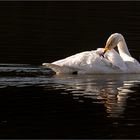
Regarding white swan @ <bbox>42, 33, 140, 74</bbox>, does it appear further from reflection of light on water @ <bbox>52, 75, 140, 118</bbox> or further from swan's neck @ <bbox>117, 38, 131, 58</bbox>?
swan's neck @ <bbox>117, 38, 131, 58</bbox>

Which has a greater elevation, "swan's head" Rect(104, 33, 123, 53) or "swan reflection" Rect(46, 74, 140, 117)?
"swan's head" Rect(104, 33, 123, 53)

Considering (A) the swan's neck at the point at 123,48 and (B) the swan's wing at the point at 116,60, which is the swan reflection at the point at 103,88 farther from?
(A) the swan's neck at the point at 123,48

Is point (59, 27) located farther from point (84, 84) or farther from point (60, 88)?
point (60, 88)

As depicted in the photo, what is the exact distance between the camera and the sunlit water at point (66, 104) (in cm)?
1460

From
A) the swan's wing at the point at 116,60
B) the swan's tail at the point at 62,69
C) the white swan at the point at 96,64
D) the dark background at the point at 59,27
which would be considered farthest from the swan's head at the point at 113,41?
the swan's tail at the point at 62,69

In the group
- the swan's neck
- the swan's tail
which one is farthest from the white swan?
the swan's neck

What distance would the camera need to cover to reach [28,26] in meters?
32.7

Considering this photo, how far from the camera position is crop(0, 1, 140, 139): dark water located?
1484 centimetres

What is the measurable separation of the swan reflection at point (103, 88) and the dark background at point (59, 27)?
246 centimetres

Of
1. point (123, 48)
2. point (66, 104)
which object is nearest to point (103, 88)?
point (66, 104)

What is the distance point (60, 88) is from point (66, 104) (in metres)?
1.84

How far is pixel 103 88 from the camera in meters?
18.9

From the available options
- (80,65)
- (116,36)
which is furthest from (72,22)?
(80,65)

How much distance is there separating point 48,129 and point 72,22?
2080 cm
